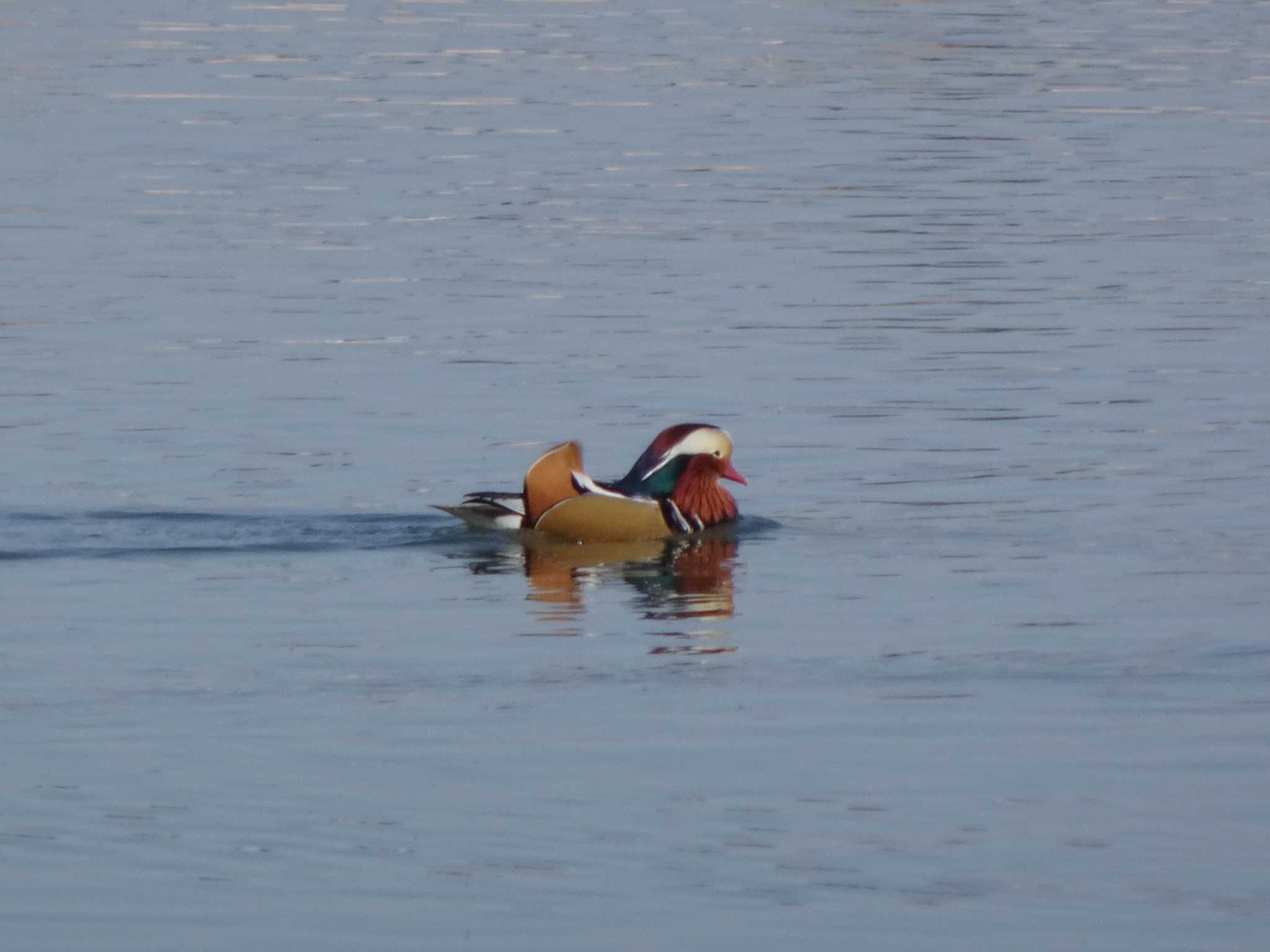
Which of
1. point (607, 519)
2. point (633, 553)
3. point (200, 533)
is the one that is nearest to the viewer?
point (200, 533)

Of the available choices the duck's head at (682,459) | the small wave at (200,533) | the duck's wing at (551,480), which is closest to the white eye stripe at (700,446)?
the duck's head at (682,459)

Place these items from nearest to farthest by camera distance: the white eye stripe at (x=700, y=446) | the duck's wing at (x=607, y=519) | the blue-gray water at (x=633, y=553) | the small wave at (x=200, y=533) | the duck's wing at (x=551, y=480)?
the blue-gray water at (x=633, y=553), the small wave at (x=200, y=533), the duck's wing at (x=551, y=480), the duck's wing at (x=607, y=519), the white eye stripe at (x=700, y=446)

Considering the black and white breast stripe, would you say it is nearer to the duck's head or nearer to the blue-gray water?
the duck's head

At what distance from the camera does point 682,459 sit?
15688mm

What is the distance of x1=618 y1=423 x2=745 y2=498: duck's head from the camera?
51.4 feet

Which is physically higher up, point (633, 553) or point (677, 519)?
point (677, 519)

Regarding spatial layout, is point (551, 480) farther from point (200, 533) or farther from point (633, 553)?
point (200, 533)

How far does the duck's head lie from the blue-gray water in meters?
0.43

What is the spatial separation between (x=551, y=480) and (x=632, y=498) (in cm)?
67

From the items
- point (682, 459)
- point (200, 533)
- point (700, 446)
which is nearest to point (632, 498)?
point (682, 459)

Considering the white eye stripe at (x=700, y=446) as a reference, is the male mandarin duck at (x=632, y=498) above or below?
below

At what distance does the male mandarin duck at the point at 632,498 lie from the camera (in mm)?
15227

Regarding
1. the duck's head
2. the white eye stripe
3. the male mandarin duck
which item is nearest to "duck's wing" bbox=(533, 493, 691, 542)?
the male mandarin duck

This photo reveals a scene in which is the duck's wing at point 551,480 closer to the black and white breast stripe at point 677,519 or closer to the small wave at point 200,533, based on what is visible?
the small wave at point 200,533
